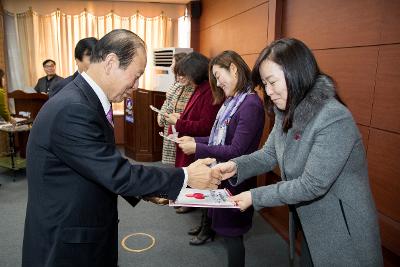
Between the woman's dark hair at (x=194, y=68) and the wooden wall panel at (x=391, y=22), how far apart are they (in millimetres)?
1273

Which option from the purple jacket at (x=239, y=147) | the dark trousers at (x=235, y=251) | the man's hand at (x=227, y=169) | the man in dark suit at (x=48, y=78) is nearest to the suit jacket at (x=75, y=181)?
the man's hand at (x=227, y=169)

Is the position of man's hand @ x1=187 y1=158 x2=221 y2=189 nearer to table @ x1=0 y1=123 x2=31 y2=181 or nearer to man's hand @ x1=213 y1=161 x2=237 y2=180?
man's hand @ x1=213 y1=161 x2=237 y2=180

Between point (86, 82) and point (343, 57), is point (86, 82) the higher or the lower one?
the lower one

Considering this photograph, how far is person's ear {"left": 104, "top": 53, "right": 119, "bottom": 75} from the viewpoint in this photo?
3.73 feet

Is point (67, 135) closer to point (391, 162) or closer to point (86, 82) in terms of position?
→ point (86, 82)

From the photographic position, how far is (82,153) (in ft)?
3.41

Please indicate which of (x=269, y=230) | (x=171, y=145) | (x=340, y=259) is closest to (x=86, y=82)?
(x=340, y=259)

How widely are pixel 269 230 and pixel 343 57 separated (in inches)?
67.6

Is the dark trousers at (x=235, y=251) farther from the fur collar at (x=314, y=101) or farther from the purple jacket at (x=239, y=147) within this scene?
the fur collar at (x=314, y=101)

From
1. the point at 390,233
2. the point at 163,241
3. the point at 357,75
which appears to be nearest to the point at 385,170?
the point at 390,233

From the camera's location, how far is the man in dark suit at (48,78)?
506 cm

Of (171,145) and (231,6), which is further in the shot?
(231,6)

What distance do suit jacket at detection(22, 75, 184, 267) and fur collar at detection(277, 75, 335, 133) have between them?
0.53m

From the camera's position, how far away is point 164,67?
4.61 meters
